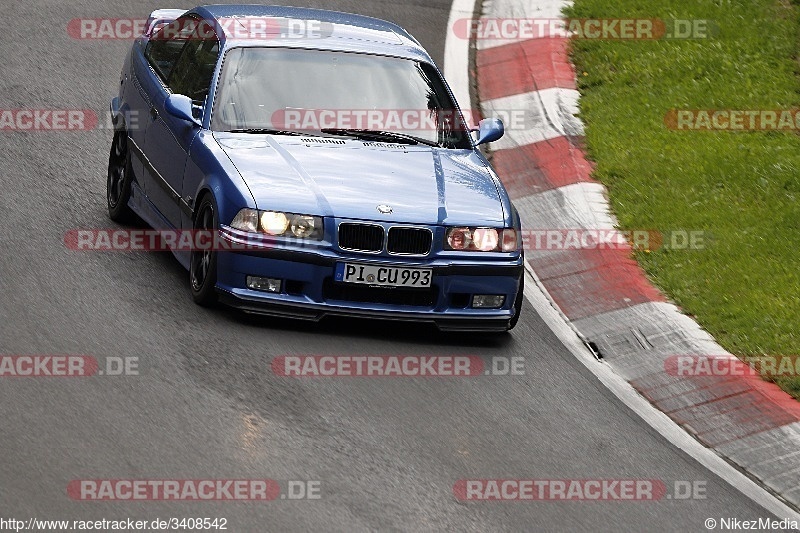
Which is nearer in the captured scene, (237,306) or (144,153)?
(237,306)

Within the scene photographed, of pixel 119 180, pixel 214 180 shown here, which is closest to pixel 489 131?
pixel 214 180

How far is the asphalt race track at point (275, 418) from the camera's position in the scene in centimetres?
638

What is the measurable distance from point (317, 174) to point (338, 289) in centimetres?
71

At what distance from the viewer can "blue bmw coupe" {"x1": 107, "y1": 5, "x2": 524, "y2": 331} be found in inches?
327

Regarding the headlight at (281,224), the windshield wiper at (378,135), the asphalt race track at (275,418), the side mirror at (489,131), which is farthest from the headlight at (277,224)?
the side mirror at (489,131)

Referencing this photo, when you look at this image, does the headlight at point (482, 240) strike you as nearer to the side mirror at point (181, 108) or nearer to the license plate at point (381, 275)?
the license plate at point (381, 275)

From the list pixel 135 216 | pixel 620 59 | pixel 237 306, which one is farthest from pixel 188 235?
pixel 620 59

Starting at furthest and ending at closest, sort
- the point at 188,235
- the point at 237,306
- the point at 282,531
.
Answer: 1. the point at 188,235
2. the point at 237,306
3. the point at 282,531

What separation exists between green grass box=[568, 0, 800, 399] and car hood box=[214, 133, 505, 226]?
1860 millimetres

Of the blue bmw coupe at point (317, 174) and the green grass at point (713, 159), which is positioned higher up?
the blue bmw coupe at point (317, 174)

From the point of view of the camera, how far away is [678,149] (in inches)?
484

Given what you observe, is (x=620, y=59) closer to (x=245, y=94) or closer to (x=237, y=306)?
(x=245, y=94)

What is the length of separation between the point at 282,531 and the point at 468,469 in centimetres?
126

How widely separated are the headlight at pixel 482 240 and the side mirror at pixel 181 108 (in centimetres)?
177
